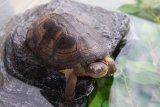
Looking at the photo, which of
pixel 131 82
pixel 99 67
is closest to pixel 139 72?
pixel 131 82

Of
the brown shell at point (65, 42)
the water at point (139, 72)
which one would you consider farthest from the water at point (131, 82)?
the brown shell at point (65, 42)

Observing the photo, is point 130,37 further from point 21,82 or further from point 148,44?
point 21,82

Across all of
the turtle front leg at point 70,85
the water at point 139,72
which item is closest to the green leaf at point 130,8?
the water at point 139,72

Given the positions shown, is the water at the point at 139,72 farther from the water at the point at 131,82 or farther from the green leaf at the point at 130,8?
the green leaf at the point at 130,8

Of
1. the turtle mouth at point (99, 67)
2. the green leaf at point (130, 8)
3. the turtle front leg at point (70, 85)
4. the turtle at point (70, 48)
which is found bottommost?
the green leaf at point (130, 8)

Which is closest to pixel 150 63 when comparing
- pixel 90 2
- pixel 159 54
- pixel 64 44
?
pixel 159 54

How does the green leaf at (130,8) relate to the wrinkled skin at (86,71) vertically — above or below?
below

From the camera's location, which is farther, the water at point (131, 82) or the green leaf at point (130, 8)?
the green leaf at point (130, 8)
